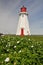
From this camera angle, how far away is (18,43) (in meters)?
7.73

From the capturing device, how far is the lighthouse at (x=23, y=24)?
3999cm

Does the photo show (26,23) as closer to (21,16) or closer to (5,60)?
(21,16)

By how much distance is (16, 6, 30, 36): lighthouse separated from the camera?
131 feet

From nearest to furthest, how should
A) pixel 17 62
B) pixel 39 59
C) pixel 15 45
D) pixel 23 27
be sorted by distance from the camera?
pixel 17 62, pixel 39 59, pixel 15 45, pixel 23 27

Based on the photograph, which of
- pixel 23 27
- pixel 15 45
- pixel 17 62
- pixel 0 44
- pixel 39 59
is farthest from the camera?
pixel 23 27

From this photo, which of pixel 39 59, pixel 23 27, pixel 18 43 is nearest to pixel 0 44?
pixel 18 43

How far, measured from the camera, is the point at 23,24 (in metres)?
40.2

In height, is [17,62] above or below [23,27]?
below

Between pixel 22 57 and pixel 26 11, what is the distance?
35.6 metres

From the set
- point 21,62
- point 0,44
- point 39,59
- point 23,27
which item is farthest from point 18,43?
point 23,27

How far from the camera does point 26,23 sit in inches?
1603

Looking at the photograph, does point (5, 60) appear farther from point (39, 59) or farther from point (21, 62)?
point (39, 59)

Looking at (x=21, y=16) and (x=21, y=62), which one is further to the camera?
(x=21, y=16)

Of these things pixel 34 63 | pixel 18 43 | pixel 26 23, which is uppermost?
pixel 26 23
